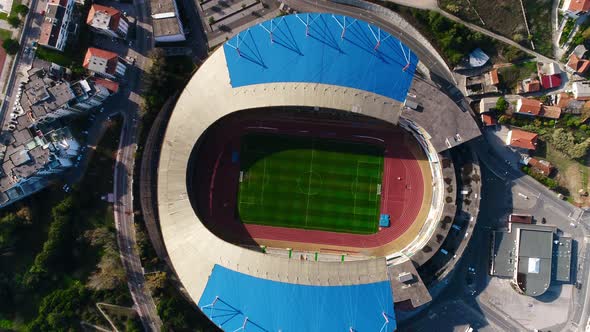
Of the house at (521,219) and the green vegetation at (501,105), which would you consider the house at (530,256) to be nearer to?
the house at (521,219)

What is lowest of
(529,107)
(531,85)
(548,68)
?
(529,107)

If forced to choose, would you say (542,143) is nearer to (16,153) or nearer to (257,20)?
(257,20)

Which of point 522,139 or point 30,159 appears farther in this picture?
point 522,139

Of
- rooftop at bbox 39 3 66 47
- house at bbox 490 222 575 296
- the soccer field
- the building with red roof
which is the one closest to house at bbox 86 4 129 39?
rooftop at bbox 39 3 66 47

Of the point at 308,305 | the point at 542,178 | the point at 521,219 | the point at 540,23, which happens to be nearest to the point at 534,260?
the point at 521,219

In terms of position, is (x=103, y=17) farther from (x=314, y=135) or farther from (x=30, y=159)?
(x=314, y=135)

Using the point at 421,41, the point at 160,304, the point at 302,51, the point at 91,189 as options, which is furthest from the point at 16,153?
the point at 421,41

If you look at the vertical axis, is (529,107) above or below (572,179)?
above
